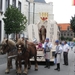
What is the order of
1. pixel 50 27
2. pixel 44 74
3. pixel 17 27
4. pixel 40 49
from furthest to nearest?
pixel 17 27 < pixel 50 27 < pixel 40 49 < pixel 44 74

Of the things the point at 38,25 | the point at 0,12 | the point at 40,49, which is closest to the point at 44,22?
the point at 38,25

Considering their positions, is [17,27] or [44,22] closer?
[44,22]

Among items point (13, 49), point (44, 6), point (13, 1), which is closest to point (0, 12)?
point (13, 1)

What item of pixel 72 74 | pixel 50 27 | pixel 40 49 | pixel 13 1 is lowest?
pixel 72 74

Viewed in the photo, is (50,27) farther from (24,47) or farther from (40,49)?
(24,47)

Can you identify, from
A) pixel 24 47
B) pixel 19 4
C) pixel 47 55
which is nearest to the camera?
pixel 24 47

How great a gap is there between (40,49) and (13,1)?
25756 millimetres

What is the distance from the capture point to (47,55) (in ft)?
→ 49.8

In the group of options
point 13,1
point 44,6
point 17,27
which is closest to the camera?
point 17,27

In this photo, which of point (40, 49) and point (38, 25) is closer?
point (40, 49)

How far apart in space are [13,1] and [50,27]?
24.4 metres

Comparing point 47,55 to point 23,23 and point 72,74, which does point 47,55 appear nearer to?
point 72,74

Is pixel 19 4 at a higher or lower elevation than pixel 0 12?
higher

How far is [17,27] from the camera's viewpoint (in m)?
29.4
